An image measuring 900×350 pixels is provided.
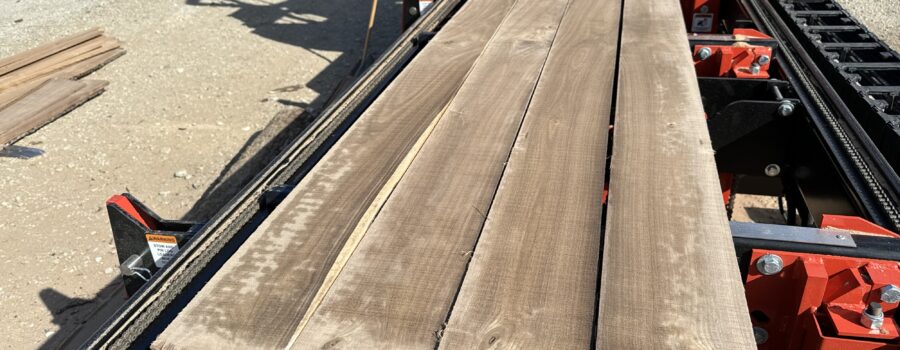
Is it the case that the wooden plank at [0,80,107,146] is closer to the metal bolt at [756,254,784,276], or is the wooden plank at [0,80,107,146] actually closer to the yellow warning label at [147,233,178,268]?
the yellow warning label at [147,233,178,268]

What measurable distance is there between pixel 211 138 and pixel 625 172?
204 inches

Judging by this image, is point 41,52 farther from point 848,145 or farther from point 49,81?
point 848,145

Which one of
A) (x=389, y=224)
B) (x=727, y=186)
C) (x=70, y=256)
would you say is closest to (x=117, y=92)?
(x=70, y=256)

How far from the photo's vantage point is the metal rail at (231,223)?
1.46m

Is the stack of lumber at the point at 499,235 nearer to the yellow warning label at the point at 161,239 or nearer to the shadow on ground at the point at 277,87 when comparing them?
the yellow warning label at the point at 161,239

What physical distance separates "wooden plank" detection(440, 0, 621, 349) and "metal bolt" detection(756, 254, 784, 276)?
17.0 inches

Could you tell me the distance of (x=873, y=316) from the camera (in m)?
1.64

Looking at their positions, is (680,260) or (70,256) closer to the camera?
(680,260)

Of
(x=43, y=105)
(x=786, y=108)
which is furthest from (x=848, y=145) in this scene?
(x=43, y=105)

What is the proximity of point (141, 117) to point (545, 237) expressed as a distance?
6216 millimetres

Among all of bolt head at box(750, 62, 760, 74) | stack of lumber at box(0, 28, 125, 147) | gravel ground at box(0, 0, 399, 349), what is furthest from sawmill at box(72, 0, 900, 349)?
stack of lumber at box(0, 28, 125, 147)

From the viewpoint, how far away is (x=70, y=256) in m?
4.62

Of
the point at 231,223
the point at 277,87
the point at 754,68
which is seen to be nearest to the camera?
the point at 231,223

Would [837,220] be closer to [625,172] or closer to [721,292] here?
[625,172]
